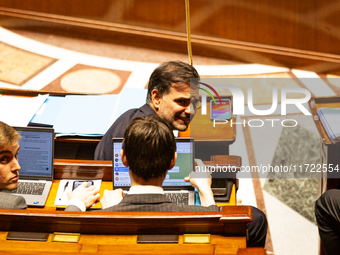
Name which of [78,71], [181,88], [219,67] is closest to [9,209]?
[181,88]

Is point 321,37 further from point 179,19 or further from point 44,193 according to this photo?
point 44,193

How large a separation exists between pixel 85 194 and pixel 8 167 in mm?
396

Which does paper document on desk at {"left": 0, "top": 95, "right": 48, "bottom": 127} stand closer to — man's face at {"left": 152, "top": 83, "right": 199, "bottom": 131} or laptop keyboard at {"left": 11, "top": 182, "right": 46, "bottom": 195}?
laptop keyboard at {"left": 11, "top": 182, "right": 46, "bottom": 195}

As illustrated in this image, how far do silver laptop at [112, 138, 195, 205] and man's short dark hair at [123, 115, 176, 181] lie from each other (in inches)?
19.0

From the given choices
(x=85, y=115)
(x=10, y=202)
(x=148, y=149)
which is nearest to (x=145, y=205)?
(x=148, y=149)

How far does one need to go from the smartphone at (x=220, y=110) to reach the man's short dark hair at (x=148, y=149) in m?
1.11

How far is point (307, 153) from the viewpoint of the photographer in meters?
3.53

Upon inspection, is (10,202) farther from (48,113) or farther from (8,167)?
(48,113)

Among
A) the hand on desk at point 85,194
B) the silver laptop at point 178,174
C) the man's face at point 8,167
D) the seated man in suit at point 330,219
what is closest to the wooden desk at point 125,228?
the man's face at point 8,167

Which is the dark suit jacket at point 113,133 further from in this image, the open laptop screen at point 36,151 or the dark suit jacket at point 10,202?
the dark suit jacket at point 10,202

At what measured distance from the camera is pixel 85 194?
6.88ft

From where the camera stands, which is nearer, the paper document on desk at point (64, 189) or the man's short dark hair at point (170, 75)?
the paper document on desk at point (64, 189)

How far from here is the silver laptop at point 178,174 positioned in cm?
213

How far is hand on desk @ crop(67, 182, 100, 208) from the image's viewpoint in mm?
2066
